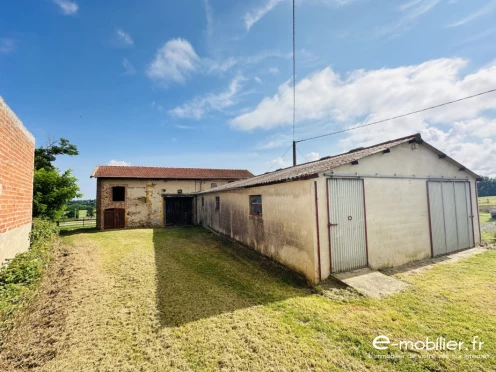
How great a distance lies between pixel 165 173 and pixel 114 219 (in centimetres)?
561

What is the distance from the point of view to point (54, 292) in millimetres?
5191

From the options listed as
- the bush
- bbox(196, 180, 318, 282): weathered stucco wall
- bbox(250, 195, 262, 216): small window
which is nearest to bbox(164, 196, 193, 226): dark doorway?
bbox(196, 180, 318, 282): weathered stucco wall

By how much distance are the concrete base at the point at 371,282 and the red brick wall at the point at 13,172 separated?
7.21 meters

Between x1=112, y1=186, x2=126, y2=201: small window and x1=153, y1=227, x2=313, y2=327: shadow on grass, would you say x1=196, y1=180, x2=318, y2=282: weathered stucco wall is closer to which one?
x1=153, y1=227, x2=313, y2=327: shadow on grass

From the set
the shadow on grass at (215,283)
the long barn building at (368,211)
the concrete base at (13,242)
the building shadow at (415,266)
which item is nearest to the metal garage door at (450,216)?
the long barn building at (368,211)

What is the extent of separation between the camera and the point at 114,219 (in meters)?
17.5

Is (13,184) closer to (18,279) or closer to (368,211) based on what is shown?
(18,279)

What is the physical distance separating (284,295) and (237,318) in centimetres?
141

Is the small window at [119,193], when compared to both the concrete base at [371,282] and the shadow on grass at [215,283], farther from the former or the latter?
the concrete base at [371,282]

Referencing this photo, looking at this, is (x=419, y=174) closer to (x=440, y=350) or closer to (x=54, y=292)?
(x=440, y=350)

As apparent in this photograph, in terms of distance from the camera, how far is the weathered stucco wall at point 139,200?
685 inches

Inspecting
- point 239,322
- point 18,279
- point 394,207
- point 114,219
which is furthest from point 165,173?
point 239,322

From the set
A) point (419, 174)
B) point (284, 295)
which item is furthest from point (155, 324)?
point (419, 174)

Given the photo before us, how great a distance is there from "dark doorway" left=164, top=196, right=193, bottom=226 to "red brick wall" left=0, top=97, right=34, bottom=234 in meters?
12.9
